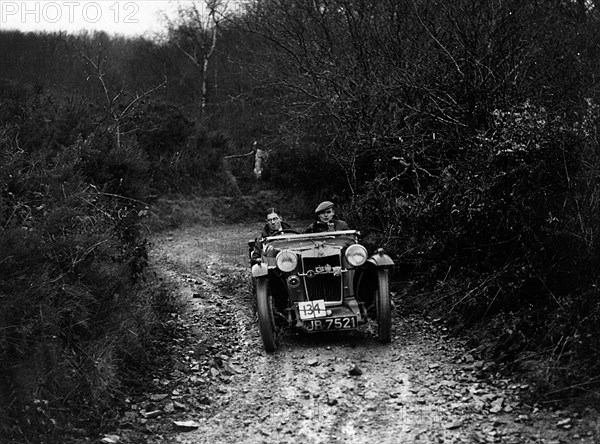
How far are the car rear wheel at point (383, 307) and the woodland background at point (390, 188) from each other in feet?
3.36

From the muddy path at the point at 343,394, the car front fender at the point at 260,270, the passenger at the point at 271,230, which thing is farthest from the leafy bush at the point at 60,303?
the passenger at the point at 271,230

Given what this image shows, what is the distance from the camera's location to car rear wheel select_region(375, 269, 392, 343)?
25.9 feet

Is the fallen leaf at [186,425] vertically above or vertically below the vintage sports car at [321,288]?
below

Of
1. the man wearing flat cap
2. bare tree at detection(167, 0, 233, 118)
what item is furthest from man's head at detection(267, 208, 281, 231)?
bare tree at detection(167, 0, 233, 118)

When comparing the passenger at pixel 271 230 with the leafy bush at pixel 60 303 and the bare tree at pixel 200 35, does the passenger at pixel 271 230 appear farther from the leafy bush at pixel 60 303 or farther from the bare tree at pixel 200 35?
the bare tree at pixel 200 35

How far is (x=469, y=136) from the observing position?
984cm

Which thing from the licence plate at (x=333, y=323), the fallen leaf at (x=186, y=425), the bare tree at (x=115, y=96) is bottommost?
the fallen leaf at (x=186, y=425)

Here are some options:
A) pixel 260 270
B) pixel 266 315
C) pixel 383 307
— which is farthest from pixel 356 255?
pixel 266 315

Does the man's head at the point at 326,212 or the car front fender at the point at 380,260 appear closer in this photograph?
the car front fender at the point at 380,260

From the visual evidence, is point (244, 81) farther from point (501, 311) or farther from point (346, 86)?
point (501, 311)

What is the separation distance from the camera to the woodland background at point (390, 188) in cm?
643

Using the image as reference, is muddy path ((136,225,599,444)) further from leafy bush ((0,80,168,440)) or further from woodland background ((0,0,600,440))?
leafy bush ((0,80,168,440))

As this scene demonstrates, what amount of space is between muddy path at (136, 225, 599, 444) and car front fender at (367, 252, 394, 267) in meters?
0.96

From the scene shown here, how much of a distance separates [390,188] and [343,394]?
571 centimetres
